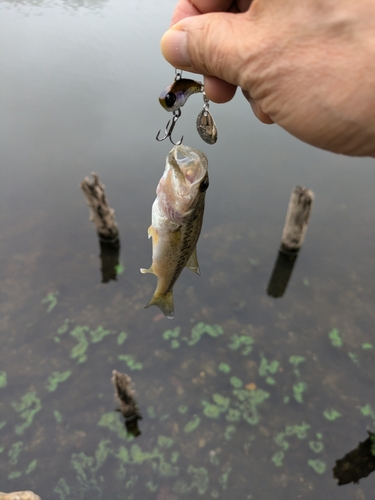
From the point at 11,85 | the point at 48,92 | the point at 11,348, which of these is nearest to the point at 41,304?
the point at 11,348

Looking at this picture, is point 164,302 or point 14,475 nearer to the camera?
point 164,302

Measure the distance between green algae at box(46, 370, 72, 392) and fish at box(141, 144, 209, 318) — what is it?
5032 mm

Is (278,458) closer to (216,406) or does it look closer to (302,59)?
(216,406)

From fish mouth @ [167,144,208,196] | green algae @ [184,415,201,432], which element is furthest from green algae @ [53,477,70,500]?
fish mouth @ [167,144,208,196]

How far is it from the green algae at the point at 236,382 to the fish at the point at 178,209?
4.69 meters

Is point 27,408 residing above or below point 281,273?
below

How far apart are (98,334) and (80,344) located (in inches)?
16.2

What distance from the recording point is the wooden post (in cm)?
711

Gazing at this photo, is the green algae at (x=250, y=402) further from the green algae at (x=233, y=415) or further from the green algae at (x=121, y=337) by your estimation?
the green algae at (x=121, y=337)

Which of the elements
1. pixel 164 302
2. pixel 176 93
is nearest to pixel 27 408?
pixel 164 302

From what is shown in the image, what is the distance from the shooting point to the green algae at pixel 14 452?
562 cm

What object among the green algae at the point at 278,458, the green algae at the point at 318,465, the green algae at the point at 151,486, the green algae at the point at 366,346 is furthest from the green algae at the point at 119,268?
the green algae at the point at 366,346

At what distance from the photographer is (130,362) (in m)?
6.94

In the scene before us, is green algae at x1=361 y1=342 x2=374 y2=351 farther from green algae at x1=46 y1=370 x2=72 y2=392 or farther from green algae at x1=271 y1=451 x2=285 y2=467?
green algae at x1=46 y1=370 x2=72 y2=392
